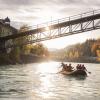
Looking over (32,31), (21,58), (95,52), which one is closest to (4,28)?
(21,58)

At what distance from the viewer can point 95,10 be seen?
5119 cm

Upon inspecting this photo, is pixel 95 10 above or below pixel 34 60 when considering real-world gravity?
above

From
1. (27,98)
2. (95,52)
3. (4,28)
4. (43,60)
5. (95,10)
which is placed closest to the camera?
(27,98)

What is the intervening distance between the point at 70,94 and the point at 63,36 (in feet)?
94.3

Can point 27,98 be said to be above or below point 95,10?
below

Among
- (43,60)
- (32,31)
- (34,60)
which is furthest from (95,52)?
(32,31)

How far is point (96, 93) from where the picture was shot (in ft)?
96.0

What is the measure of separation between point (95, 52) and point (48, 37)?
461 ft

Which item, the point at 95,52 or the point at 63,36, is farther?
the point at 95,52

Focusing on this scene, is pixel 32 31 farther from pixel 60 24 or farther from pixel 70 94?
pixel 70 94

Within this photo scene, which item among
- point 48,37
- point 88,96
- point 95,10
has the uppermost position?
point 95,10

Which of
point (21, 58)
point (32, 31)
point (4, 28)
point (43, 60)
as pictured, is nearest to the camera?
point (32, 31)

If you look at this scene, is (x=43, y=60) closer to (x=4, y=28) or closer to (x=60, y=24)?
(x=4, y=28)

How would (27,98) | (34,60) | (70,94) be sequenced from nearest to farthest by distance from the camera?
(27,98) → (70,94) → (34,60)
